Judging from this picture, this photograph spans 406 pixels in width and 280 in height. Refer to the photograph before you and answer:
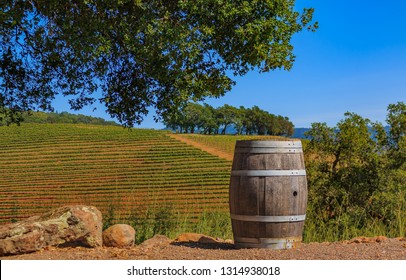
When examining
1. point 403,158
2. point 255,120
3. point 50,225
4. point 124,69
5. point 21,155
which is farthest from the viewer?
point 255,120

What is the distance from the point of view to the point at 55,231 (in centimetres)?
764

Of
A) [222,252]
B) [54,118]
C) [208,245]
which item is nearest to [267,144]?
[222,252]

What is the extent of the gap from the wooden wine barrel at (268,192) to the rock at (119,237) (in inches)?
69.4

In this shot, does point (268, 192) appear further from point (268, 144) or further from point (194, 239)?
point (194, 239)

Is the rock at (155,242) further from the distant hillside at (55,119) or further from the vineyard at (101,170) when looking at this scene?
the distant hillside at (55,119)

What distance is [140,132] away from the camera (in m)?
70.1

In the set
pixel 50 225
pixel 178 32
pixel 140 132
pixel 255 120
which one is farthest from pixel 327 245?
pixel 255 120

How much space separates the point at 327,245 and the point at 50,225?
413 cm

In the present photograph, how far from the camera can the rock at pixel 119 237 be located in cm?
800

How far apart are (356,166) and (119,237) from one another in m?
9.17

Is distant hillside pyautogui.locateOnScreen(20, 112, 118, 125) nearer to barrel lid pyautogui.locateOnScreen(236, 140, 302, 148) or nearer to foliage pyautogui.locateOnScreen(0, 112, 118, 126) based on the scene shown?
foliage pyautogui.locateOnScreen(0, 112, 118, 126)

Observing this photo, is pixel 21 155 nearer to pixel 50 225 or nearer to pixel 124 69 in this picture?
pixel 124 69

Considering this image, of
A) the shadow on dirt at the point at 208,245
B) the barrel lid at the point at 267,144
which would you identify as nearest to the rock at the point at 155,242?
the shadow on dirt at the point at 208,245

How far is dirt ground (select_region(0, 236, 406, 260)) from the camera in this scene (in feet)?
22.4
